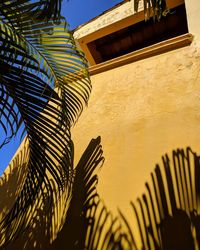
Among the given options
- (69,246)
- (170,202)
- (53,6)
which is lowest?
(69,246)

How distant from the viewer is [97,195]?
2504 mm

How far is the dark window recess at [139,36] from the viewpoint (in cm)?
646

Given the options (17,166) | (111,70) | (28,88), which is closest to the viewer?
(28,88)

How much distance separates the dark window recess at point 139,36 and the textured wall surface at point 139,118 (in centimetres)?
337

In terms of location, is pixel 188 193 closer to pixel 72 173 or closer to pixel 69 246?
pixel 69 246

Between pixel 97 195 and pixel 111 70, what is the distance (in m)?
1.97

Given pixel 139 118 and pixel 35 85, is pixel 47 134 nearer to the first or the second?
pixel 35 85

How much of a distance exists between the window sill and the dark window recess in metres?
2.99

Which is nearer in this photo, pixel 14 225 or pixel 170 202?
pixel 170 202

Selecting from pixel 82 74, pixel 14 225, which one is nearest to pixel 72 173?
pixel 14 225

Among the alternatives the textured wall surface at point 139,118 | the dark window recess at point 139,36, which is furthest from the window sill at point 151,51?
the dark window recess at point 139,36

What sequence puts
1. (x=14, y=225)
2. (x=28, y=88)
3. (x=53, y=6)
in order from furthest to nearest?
1. (x=14, y=225)
2. (x=28, y=88)
3. (x=53, y=6)

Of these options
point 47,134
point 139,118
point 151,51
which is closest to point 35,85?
point 47,134

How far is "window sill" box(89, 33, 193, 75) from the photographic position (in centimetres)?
344
